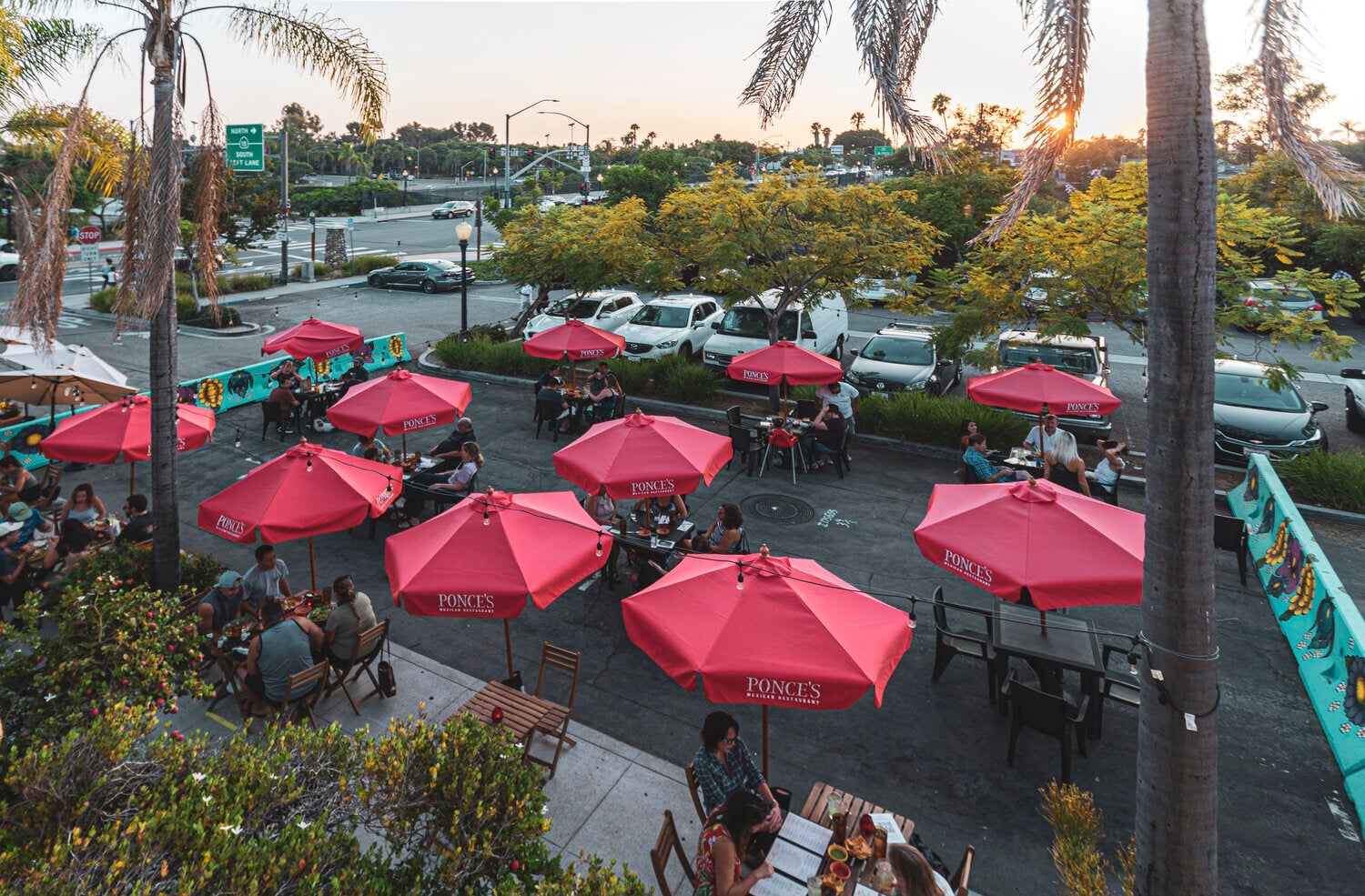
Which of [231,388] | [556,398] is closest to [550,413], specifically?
[556,398]

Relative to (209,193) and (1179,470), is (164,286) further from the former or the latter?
(1179,470)

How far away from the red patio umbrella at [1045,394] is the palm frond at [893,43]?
7.21 metres

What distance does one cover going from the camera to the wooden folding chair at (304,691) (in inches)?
287

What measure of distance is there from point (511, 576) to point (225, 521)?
3.80 m

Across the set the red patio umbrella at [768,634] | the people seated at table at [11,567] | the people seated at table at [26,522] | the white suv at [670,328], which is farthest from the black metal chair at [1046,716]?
the white suv at [670,328]

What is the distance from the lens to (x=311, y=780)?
16.6 ft

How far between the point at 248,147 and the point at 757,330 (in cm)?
2856

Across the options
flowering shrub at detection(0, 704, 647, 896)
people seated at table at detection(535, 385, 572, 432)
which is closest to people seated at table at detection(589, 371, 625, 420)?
people seated at table at detection(535, 385, 572, 432)

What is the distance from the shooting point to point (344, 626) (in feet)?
26.1

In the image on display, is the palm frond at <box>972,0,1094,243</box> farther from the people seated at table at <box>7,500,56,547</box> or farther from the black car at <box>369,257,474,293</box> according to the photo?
the black car at <box>369,257,474,293</box>

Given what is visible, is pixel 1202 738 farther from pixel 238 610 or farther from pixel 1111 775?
pixel 238 610

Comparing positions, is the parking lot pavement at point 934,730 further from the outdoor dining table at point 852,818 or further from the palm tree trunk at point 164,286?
the palm tree trunk at point 164,286

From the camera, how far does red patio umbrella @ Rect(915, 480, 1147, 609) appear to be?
6941mm

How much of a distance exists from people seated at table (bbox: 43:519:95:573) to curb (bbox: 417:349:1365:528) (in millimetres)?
11370
